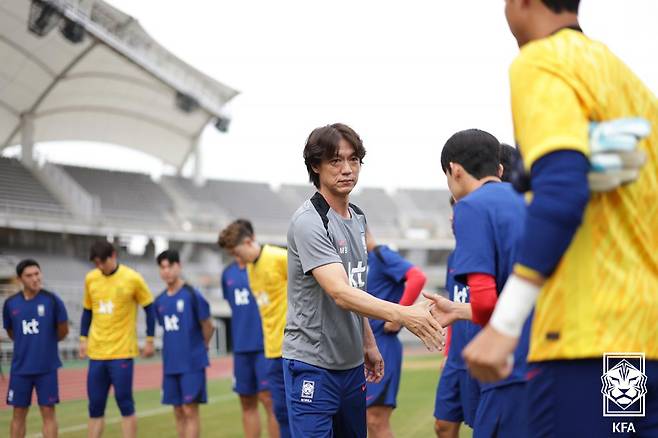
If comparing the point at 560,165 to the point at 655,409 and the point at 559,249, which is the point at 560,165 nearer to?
the point at 559,249

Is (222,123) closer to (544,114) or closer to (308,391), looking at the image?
(308,391)

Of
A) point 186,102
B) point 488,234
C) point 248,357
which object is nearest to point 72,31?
point 186,102

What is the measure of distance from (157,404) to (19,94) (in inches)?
940

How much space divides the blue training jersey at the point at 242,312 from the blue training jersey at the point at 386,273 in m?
2.39

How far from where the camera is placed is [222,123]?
41.2 m

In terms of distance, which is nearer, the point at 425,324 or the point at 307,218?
the point at 425,324

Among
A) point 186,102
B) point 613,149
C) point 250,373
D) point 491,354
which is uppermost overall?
point 186,102

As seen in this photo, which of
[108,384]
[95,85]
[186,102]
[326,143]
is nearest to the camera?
[326,143]

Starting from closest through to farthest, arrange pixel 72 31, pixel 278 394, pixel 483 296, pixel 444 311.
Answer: pixel 483 296
pixel 444 311
pixel 278 394
pixel 72 31

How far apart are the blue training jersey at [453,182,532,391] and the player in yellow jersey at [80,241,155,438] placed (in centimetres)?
689

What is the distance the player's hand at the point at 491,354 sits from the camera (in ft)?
6.78

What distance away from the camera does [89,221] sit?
35.2m

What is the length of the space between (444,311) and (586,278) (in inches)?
48.2

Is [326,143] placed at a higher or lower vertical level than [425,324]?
higher
